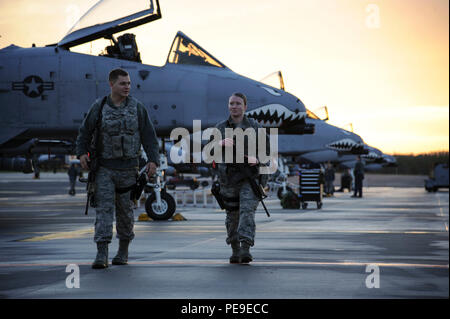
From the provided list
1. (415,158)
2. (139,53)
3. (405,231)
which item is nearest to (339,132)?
(139,53)

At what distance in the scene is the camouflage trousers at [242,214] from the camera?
7301 mm

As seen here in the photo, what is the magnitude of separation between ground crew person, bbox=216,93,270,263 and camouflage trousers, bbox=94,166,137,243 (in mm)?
1018

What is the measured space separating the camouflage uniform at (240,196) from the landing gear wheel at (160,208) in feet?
24.0

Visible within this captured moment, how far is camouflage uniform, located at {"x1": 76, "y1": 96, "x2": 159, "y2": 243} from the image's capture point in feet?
23.7

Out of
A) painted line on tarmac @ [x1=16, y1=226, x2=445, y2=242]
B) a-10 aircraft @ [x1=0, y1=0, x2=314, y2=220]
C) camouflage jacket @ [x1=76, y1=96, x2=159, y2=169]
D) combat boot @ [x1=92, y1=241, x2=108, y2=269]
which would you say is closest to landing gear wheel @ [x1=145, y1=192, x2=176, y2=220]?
a-10 aircraft @ [x1=0, y1=0, x2=314, y2=220]

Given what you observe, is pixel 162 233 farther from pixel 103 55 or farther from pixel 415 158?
→ pixel 415 158

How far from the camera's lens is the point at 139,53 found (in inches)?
606

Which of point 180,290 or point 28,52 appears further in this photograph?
point 28,52

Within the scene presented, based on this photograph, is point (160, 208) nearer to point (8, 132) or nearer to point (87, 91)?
point (87, 91)
